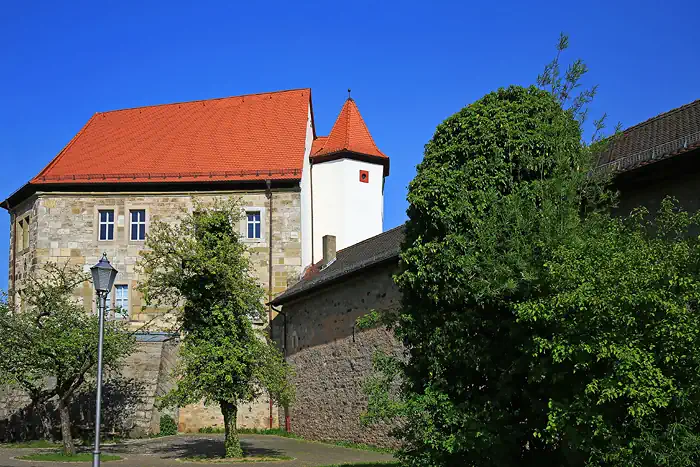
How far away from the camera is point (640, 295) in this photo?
25.7 ft

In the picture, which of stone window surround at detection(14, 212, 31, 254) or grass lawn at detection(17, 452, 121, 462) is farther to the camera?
stone window surround at detection(14, 212, 31, 254)

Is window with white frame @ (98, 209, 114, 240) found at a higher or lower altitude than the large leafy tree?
higher

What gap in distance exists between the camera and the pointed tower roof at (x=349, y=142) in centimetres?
3219

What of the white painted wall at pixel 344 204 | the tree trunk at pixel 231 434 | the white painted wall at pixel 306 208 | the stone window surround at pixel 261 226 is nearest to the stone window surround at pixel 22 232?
the stone window surround at pixel 261 226

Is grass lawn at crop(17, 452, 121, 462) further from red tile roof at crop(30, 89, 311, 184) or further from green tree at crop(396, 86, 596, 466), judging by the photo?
red tile roof at crop(30, 89, 311, 184)

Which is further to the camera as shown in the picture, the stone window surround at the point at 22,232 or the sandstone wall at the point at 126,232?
the stone window surround at the point at 22,232

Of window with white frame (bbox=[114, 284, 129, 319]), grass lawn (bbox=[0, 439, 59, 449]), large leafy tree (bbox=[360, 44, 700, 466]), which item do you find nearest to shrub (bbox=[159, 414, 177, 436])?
grass lawn (bbox=[0, 439, 59, 449])

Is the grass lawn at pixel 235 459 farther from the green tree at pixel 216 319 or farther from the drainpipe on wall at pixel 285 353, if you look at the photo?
the drainpipe on wall at pixel 285 353

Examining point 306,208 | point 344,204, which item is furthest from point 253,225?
point 344,204

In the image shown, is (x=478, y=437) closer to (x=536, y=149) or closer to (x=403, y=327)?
(x=403, y=327)

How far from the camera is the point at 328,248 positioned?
29469 millimetres

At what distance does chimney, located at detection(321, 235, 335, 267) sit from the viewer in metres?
29.1

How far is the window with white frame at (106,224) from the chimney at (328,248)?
8361 millimetres

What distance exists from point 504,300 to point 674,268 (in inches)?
102
